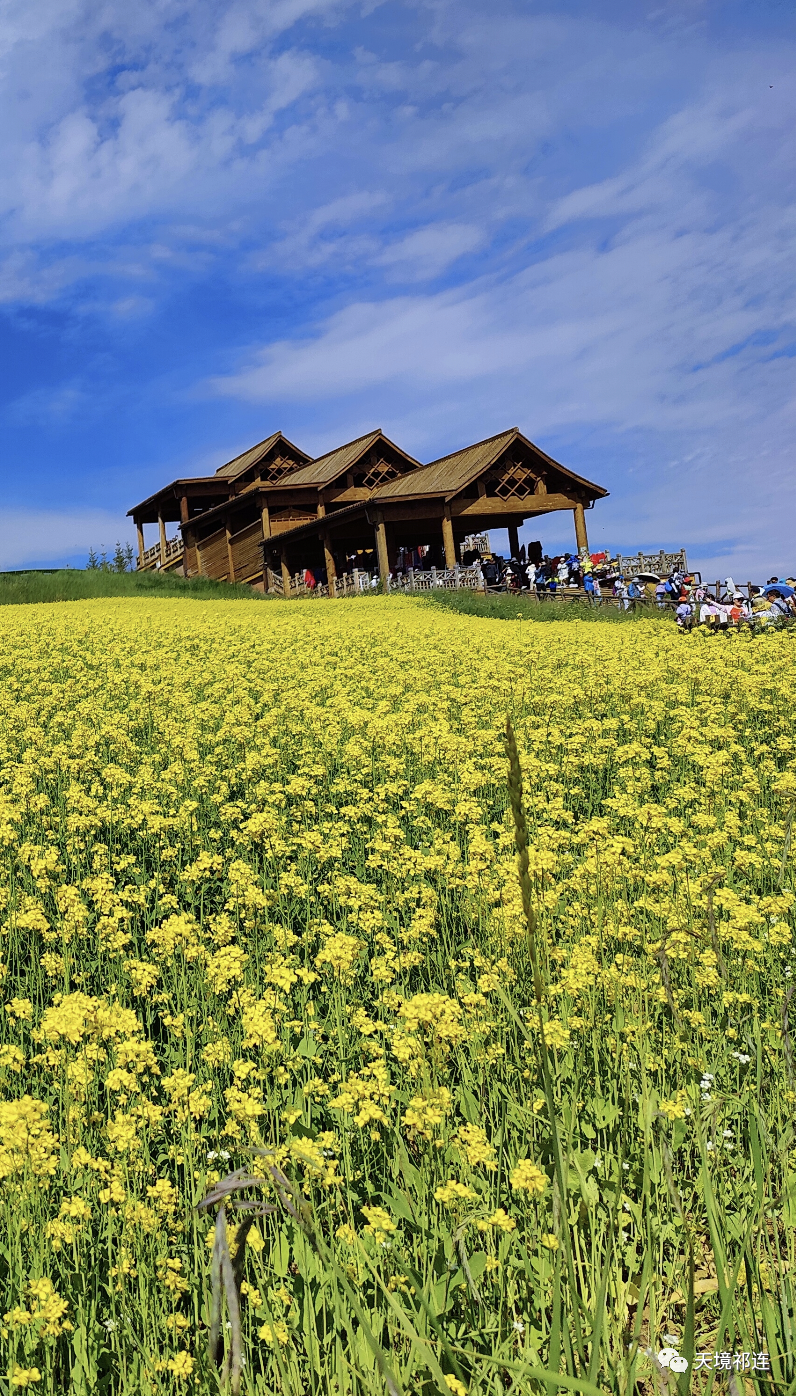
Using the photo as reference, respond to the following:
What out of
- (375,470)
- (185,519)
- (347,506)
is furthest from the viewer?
(185,519)

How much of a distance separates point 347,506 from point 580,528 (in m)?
10.5

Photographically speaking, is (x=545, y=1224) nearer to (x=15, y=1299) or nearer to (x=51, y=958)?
(x=15, y=1299)

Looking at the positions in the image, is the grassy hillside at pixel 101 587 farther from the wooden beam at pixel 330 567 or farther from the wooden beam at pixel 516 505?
the wooden beam at pixel 516 505

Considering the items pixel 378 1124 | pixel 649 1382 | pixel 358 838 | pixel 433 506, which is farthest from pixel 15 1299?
pixel 433 506

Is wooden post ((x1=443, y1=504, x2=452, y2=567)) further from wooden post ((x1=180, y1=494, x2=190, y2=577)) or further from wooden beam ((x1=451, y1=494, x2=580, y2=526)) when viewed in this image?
wooden post ((x1=180, y1=494, x2=190, y2=577))

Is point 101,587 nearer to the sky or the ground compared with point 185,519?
nearer to the ground

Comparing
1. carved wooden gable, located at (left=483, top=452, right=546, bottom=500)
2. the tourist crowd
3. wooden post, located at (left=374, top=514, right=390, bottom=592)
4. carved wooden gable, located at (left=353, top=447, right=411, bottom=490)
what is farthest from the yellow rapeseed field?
carved wooden gable, located at (left=353, top=447, right=411, bottom=490)

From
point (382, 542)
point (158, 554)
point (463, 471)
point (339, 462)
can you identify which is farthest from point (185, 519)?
point (463, 471)

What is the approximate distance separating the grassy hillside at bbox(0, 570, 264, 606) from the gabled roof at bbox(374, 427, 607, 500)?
7586 mm

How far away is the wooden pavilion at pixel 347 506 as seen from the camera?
111 ft

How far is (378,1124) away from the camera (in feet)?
11.1

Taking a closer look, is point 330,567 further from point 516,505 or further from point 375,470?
point 516,505

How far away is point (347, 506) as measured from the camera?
39.6m

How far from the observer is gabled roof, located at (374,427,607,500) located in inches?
1298
